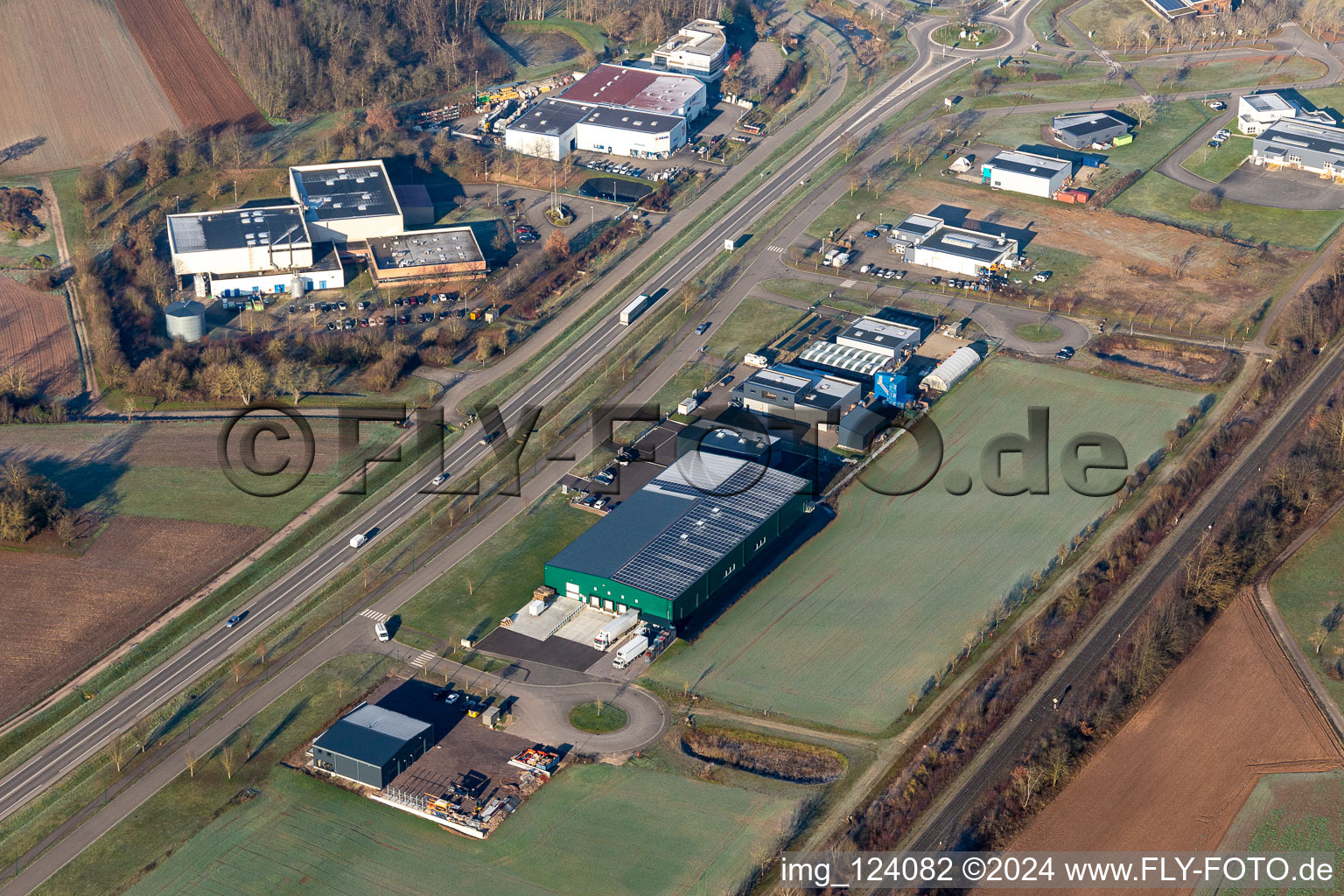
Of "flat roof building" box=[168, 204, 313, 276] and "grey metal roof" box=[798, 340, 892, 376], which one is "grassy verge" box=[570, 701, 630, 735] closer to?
"grey metal roof" box=[798, 340, 892, 376]

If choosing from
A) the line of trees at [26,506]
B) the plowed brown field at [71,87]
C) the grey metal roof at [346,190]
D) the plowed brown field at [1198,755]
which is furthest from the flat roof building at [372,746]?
the plowed brown field at [71,87]

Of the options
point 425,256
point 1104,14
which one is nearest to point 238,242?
point 425,256

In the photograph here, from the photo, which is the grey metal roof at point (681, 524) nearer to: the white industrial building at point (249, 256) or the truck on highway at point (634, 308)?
the truck on highway at point (634, 308)

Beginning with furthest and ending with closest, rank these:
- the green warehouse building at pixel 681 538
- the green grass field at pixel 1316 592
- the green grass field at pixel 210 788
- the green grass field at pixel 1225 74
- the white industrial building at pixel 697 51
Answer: the green grass field at pixel 1225 74 < the white industrial building at pixel 697 51 < the green warehouse building at pixel 681 538 < the green grass field at pixel 1316 592 < the green grass field at pixel 210 788

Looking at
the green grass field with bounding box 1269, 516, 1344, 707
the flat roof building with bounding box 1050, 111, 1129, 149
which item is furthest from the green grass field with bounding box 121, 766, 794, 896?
the flat roof building with bounding box 1050, 111, 1129, 149

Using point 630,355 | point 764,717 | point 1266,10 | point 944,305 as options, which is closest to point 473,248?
point 630,355

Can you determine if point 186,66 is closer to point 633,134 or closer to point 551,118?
point 551,118
